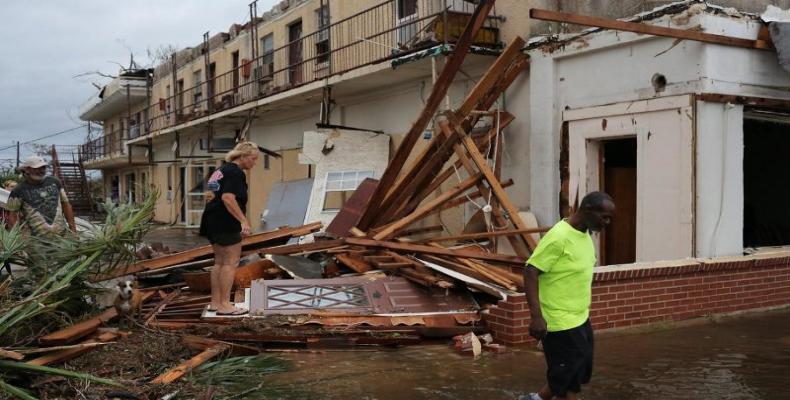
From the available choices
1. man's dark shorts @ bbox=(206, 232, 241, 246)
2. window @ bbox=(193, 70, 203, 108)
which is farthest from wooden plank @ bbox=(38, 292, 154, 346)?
window @ bbox=(193, 70, 203, 108)

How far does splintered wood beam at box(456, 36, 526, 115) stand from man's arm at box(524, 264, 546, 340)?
17.3ft

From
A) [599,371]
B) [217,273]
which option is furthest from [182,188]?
[599,371]

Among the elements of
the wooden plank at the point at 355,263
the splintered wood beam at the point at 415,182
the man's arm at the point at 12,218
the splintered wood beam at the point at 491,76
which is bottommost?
the wooden plank at the point at 355,263

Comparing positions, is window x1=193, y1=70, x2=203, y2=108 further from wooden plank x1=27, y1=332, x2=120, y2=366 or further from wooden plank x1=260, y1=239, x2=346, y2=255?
wooden plank x1=27, y1=332, x2=120, y2=366

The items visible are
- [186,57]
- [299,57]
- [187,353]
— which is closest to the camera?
[187,353]

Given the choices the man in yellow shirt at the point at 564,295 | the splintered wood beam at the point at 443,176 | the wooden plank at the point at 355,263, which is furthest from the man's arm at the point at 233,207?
the splintered wood beam at the point at 443,176

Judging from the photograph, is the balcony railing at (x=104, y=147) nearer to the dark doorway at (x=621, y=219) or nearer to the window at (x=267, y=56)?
the window at (x=267, y=56)

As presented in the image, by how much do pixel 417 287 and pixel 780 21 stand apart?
526 cm

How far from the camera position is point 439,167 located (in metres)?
9.09

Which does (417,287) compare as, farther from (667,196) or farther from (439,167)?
(667,196)

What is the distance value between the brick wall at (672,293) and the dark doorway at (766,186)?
3.45 meters

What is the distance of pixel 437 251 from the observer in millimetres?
7473

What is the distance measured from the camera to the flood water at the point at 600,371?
4.75 meters

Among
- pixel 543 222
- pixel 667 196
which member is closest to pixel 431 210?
pixel 543 222
